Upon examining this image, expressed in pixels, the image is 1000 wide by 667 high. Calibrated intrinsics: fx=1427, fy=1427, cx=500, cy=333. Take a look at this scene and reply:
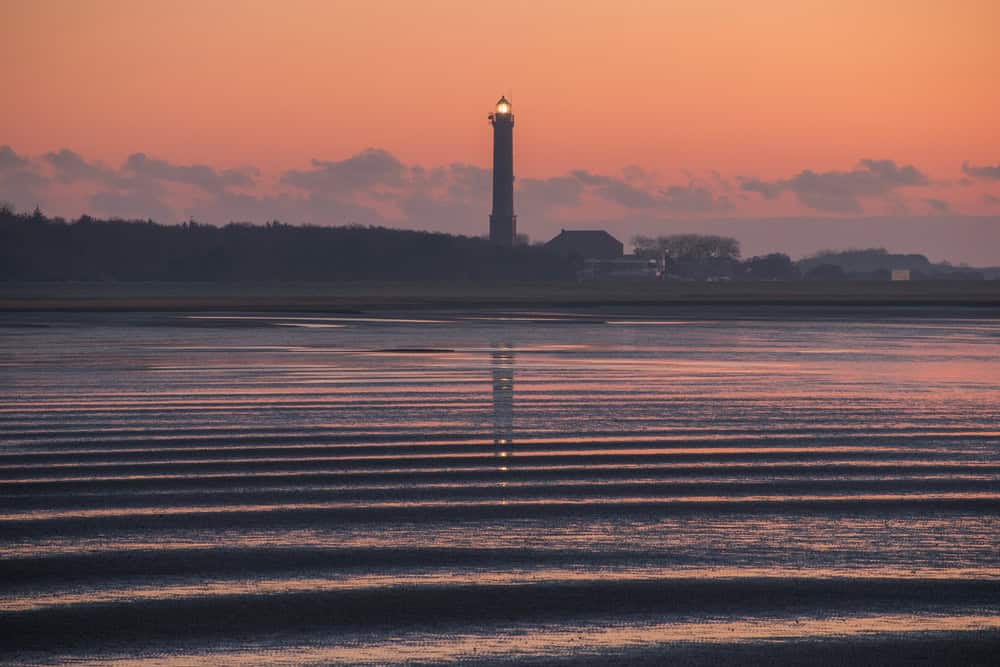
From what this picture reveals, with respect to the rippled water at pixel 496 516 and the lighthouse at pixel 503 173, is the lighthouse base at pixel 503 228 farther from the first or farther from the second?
the rippled water at pixel 496 516

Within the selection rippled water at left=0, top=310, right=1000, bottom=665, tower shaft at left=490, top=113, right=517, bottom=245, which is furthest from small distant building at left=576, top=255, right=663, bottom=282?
rippled water at left=0, top=310, right=1000, bottom=665

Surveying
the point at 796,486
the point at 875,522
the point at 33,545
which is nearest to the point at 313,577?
the point at 33,545

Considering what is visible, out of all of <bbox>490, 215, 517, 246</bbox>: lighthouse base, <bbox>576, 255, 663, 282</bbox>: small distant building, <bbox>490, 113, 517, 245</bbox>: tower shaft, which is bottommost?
<bbox>576, 255, 663, 282</bbox>: small distant building

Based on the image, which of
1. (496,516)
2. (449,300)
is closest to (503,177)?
(449,300)

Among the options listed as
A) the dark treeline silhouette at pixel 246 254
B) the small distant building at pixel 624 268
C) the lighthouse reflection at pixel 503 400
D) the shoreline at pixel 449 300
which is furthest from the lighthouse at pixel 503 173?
the lighthouse reflection at pixel 503 400

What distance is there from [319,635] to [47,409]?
41.0ft

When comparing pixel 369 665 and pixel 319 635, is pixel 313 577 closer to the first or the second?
pixel 319 635

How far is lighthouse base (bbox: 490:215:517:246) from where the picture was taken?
150 meters

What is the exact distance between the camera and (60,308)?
204ft

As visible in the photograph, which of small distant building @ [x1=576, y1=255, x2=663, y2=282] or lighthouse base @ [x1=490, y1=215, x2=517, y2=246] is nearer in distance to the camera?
lighthouse base @ [x1=490, y1=215, x2=517, y2=246]

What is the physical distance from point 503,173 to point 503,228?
6.02 m

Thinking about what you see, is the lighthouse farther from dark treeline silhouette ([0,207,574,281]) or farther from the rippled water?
the rippled water

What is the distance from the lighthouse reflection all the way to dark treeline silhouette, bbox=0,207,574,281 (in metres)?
130

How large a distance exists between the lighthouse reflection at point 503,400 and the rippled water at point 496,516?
85 mm
